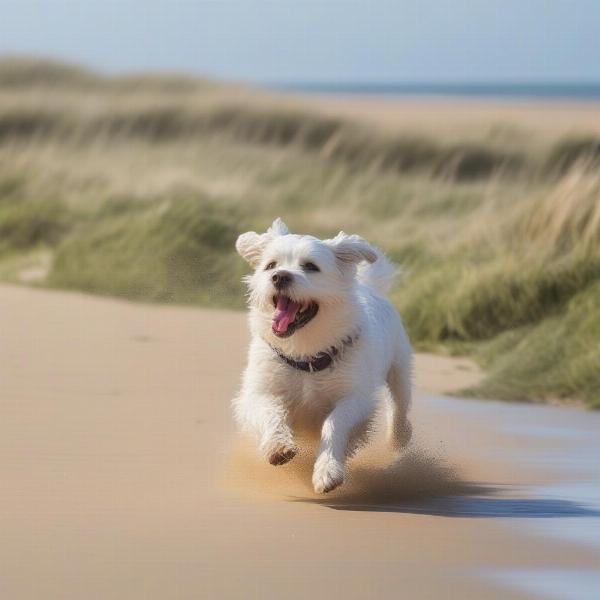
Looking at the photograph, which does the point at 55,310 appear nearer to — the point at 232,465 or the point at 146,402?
the point at 146,402

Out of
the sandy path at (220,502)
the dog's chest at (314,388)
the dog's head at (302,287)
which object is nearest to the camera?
the sandy path at (220,502)

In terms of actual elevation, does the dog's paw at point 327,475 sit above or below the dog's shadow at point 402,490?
above

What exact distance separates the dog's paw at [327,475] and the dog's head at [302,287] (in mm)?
579

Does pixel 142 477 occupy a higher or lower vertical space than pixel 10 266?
higher

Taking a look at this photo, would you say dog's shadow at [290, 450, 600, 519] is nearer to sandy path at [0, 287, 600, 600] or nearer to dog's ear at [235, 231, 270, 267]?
sandy path at [0, 287, 600, 600]

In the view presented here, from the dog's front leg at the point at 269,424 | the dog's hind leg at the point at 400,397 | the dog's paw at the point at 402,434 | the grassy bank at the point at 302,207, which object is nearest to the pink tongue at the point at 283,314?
the dog's front leg at the point at 269,424

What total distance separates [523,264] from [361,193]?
22.7 ft

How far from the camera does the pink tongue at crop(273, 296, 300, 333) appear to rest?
6.69 m

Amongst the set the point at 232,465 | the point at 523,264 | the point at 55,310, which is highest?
the point at 232,465

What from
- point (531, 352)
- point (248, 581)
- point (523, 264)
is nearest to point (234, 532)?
point (248, 581)

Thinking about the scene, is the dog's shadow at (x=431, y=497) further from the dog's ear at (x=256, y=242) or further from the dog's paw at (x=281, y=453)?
the dog's ear at (x=256, y=242)

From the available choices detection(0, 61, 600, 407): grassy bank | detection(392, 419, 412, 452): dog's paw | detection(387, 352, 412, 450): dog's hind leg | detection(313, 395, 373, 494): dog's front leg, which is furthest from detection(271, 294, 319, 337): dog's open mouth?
detection(0, 61, 600, 407): grassy bank

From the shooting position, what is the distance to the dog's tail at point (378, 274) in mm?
7996

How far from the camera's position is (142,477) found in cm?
709
